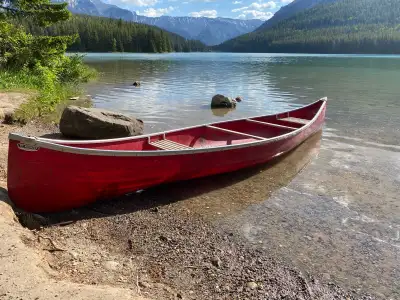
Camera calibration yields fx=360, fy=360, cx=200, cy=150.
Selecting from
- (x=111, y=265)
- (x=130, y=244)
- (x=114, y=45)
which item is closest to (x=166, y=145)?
(x=130, y=244)

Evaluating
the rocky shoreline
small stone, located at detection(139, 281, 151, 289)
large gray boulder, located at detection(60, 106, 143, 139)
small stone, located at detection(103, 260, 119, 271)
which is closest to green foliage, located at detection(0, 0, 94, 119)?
large gray boulder, located at detection(60, 106, 143, 139)

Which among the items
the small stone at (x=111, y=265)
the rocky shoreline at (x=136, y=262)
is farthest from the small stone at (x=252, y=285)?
the small stone at (x=111, y=265)

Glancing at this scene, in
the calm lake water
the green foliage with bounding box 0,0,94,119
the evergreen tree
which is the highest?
the evergreen tree

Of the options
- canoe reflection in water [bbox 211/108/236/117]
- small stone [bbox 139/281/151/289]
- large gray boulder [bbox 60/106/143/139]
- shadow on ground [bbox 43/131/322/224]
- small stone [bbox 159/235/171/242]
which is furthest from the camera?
canoe reflection in water [bbox 211/108/236/117]

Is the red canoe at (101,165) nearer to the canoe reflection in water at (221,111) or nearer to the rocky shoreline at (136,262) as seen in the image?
the rocky shoreline at (136,262)

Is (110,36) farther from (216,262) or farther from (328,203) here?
(216,262)

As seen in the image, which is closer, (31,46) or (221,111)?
(221,111)

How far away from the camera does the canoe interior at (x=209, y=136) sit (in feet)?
28.1

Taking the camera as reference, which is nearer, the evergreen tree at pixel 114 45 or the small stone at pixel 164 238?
the small stone at pixel 164 238

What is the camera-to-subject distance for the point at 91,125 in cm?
1183

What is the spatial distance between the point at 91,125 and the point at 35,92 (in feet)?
25.0

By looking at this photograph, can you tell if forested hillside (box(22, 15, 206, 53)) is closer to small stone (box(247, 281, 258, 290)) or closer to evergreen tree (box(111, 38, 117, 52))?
evergreen tree (box(111, 38, 117, 52))

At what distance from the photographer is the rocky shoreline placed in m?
4.38

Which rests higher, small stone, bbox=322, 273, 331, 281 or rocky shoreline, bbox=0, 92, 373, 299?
rocky shoreline, bbox=0, 92, 373, 299
